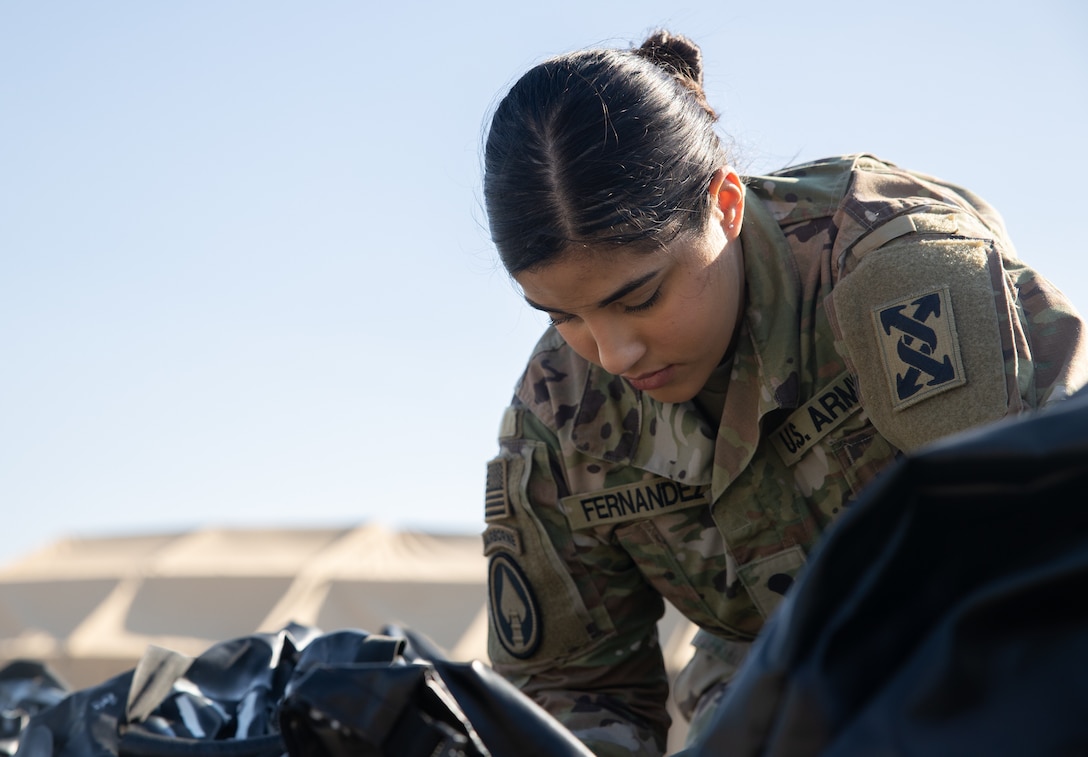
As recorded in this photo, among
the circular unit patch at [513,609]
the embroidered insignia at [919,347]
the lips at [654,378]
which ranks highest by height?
the embroidered insignia at [919,347]

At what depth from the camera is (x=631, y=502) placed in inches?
75.0

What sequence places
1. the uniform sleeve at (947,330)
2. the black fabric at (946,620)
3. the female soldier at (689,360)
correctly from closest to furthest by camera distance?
the black fabric at (946,620)
the uniform sleeve at (947,330)
the female soldier at (689,360)

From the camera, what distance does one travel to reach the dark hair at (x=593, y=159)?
1543mm

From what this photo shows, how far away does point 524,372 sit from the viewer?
6.79 ft

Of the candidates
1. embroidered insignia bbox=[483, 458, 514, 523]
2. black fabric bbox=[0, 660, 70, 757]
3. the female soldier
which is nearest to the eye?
the female soldier

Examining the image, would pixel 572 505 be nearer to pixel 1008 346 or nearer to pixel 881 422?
pixel 881 422

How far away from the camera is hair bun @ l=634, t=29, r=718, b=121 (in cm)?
181

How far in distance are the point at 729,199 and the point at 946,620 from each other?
4.02 ft

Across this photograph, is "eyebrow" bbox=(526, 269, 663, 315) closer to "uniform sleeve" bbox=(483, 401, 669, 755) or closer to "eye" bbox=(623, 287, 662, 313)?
"eye" bbox=(623, 287, 662, 313)

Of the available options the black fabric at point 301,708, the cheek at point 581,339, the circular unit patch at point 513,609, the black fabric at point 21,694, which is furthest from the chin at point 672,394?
the black fabric at point 21,694

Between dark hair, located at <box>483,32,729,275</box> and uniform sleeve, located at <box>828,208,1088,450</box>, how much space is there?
0.27 meters

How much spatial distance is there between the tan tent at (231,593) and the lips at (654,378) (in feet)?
9.03

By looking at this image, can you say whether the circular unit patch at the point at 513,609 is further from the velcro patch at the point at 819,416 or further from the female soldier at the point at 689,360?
the velcro patch at the point at 819,416

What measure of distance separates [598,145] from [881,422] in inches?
21.3
